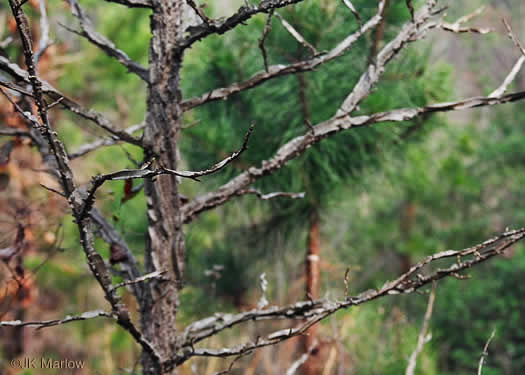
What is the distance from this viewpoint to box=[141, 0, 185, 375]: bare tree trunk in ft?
1.83

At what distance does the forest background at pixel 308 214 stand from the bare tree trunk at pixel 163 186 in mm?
45

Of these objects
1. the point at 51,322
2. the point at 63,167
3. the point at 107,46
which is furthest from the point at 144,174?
the point at 107,46

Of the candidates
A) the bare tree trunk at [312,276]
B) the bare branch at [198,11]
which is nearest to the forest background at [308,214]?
the bare tree trunk at [312,276]

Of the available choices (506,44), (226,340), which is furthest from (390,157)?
(506,44)

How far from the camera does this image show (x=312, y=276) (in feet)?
3.49

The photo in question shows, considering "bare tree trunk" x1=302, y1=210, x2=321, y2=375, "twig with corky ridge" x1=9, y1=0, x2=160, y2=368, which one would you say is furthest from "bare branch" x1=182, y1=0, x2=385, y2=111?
"bare tree trunk" x1=302, y1=210, x2=321, y2=375

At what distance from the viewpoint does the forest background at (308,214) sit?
1020 mm

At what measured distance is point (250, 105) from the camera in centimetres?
110

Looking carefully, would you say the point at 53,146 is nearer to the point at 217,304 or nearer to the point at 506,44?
the point at 217,304

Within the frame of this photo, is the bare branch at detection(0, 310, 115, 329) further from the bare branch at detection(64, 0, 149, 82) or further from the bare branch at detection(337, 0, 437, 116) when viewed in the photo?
the bare branch at detection(337, 0, 437, 116)

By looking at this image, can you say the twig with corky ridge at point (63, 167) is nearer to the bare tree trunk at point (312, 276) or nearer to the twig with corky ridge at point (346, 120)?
the twig with corky ridge at point (346, 120)

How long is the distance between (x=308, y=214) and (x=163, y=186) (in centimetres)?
65

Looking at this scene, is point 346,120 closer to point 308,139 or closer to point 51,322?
point 308,139

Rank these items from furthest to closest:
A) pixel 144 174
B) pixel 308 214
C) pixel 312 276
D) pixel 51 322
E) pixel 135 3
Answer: pixel 308 214, pixel 312 276, pixel 135 3, pixel 51 322, pixel 144 174
